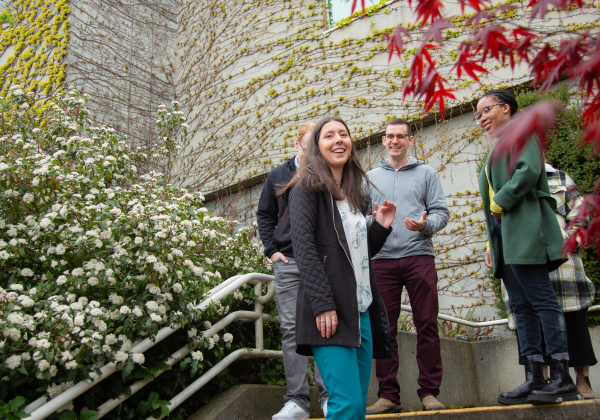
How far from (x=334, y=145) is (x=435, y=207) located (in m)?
1.38

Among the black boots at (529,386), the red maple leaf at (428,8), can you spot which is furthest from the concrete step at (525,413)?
the red maple leaf at (428,8)

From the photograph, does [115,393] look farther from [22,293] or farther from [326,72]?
[326,72]

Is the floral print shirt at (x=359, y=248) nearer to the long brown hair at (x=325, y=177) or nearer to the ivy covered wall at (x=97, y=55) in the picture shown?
the long brown hair at (x=325, y=177)

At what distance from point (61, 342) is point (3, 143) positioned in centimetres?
149

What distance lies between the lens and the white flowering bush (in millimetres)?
2123

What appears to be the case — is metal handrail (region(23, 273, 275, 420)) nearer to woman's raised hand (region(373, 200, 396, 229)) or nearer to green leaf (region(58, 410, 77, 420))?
green leaf (region(58, 410, 77, 420))

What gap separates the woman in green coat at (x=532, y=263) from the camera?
250cm

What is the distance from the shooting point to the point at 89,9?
7.55 meters

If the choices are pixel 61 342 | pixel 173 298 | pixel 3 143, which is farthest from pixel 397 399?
pixel 3 143

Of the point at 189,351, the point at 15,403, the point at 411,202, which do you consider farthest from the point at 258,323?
the point at 15,403

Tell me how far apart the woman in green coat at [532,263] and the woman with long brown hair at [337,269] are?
2.34ft

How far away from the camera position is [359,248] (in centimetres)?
225

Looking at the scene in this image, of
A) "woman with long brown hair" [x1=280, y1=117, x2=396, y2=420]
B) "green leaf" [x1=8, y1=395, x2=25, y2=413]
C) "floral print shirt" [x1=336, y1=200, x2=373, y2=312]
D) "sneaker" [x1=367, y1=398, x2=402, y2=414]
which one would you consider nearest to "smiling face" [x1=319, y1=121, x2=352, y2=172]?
"woman with long brown hair" [x1=280, y1=117, x2=396, y2=420]

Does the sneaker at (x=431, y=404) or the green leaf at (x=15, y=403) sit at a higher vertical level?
the green leaf at (x=15, y=403)
